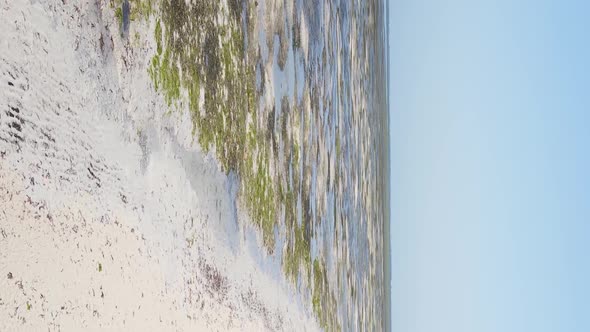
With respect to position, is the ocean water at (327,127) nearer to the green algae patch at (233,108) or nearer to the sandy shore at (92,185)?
the green algae patch at (233,108)

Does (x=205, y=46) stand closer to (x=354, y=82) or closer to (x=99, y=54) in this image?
(x=99, y=54)

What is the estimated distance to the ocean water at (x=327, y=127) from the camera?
6.35ft

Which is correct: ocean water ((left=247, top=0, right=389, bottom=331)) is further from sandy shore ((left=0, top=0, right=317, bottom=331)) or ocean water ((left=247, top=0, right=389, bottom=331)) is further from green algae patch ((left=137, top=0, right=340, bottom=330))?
sandy shore ((left=0, top=0, right=317, bottom=331))

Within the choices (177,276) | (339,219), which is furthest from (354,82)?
(177,276)

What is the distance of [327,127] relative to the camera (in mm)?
2896

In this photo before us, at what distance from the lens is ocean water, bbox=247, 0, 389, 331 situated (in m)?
1.94

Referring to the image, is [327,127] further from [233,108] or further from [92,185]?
[92,185]

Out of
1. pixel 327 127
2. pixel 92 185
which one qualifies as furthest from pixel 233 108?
pixel 327 127

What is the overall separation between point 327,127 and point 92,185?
2.12 meters

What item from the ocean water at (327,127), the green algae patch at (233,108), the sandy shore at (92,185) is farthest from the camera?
the ocean water at (327,127)

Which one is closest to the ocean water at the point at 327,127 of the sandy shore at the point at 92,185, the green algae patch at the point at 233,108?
the green algae patch at the point at 233,108

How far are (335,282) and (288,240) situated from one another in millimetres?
995

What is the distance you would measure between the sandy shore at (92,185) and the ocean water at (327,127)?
25.2 inches

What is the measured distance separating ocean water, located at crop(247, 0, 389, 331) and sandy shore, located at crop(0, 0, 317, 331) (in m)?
0.64
